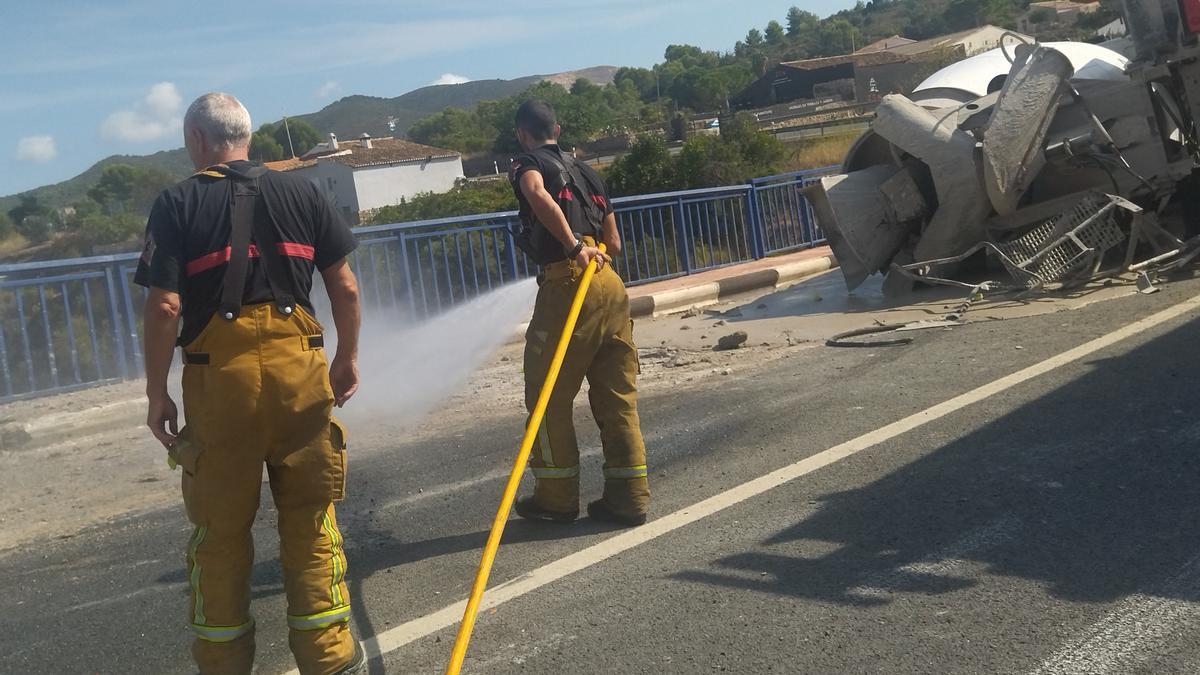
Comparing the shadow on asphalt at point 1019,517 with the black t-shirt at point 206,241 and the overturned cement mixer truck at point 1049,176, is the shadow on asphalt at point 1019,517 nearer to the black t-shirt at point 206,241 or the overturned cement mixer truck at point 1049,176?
the black t-shirt at point 206,241

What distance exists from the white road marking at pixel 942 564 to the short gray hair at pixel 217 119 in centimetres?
246

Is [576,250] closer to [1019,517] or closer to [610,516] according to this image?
[610,516]

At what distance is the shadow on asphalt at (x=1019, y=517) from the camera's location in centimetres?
385

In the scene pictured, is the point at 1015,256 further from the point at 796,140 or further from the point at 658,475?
the point at 796,140

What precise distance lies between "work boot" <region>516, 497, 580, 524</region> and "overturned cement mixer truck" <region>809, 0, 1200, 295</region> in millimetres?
6108

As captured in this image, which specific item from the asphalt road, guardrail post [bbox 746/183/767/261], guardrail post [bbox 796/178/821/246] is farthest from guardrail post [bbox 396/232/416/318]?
guardrail post [bbox 796/178/821/246]

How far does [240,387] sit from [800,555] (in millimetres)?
2129

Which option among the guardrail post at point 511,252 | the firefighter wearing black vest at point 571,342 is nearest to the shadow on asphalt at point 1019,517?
the firefighter wearing black vest at point 571,342

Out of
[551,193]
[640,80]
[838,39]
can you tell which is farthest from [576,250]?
[640,80]

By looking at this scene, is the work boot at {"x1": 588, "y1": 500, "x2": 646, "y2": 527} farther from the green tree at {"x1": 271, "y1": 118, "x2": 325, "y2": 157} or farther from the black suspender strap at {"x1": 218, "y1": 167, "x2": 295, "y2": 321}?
the green tree at {"x1": 271, "y1": 118, "x2": 325, "y2": 157}

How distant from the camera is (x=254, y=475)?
3.33 meters

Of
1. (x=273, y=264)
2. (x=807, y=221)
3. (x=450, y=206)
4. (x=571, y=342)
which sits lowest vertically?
(x=571, y=342)

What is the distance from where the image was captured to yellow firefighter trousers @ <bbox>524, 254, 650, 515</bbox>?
479 centimetres

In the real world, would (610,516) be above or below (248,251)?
below
